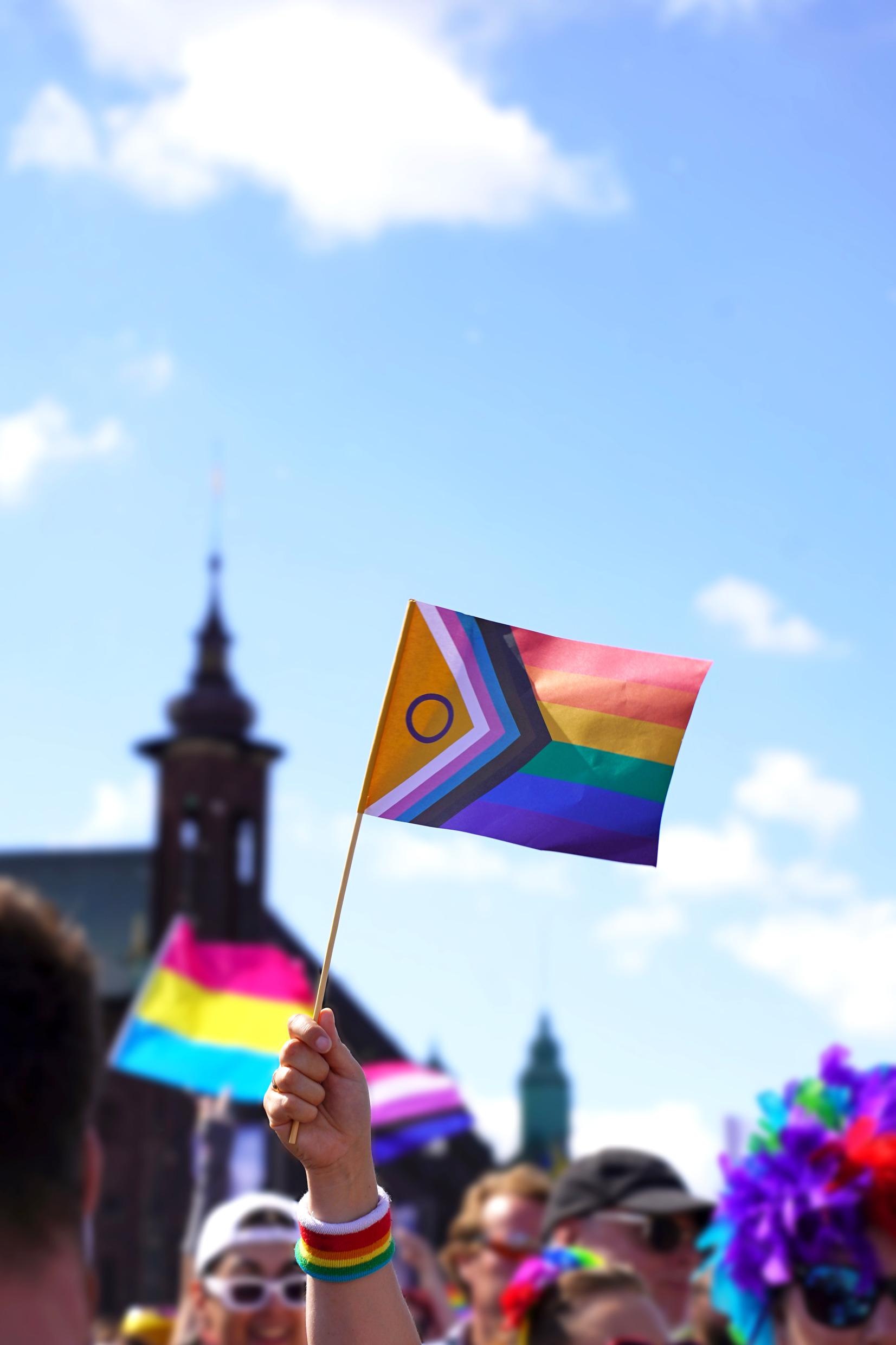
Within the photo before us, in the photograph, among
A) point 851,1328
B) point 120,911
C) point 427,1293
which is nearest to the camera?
point 851,1328

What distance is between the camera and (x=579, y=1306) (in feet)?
14.4

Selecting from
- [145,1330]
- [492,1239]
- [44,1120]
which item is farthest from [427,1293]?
[44,1120]

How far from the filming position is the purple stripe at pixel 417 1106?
13.8m

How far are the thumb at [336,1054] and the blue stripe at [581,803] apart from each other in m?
0.61

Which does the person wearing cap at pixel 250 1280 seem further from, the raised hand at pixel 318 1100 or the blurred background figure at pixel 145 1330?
the blurred background figure at pixel 145 1330

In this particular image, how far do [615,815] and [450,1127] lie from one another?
449 inches

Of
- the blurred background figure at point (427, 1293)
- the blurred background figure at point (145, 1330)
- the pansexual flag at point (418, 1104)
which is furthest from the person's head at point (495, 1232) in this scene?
the pansexual flag at point (418, 1104)

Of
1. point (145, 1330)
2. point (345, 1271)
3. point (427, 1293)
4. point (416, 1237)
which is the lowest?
point (145, 1330)

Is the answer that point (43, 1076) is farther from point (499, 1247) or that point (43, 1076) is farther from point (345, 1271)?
point (499, 1247)

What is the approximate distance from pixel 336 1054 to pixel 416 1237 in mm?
5648

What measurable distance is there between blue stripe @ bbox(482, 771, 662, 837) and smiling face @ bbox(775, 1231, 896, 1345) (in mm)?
1473

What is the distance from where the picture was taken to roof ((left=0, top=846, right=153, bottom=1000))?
5447 cm

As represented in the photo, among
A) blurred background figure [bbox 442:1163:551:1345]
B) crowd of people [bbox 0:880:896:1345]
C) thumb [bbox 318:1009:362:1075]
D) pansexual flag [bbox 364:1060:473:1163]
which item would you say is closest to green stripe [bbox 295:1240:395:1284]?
crowd of people [bbox 0:880:896:1345]

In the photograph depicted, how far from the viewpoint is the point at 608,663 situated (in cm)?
309
